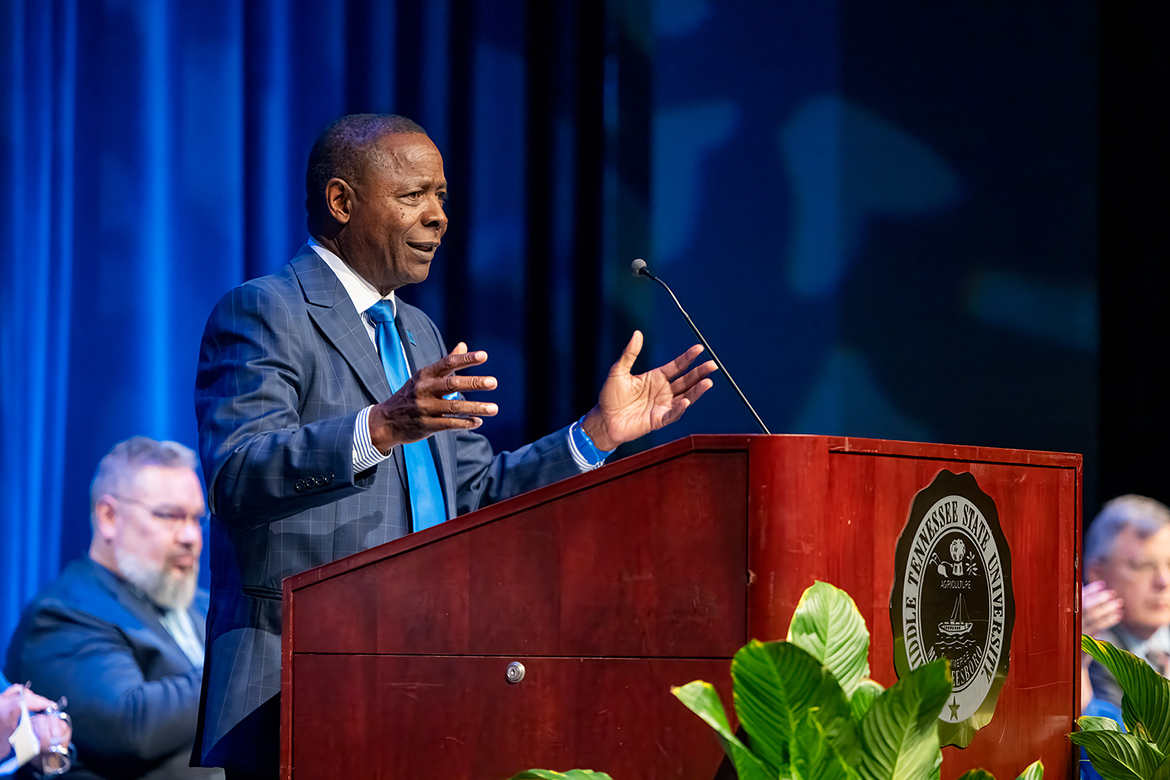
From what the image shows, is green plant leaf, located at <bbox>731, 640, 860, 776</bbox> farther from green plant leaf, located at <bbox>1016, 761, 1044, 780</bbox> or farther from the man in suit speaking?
the man in suit speaking

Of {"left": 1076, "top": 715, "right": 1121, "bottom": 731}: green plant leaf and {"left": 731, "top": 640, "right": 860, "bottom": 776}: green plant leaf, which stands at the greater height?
{"left": 731, "top": 640, "right": 860, "bottom": 776}: green plant leaf

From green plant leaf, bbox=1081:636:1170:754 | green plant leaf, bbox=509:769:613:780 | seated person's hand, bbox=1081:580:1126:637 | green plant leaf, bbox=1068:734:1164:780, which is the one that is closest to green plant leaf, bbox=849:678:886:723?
green plant leaf, bbox=509:769:613:780

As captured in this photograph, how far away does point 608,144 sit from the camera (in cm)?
332

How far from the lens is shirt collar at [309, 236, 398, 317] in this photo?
190 cm

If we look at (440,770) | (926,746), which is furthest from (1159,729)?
(440,770)

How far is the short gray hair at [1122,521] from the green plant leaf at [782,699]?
2318 millimetres

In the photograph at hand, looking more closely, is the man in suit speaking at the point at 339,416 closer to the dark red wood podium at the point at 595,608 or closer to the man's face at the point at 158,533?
the dark red wood podium at the point at 595,608

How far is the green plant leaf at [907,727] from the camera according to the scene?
1128 mm

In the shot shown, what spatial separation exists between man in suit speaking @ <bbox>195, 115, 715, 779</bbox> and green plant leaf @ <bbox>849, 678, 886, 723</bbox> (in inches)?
20.0

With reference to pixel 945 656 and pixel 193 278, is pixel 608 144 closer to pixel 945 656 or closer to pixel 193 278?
pixel 193 278

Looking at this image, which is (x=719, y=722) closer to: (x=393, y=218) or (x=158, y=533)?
(x=393, y=218)

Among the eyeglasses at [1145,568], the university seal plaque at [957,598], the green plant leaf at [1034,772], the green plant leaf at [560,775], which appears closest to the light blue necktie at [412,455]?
the green plant leaf at [560,775]

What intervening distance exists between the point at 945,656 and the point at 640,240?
7.26ft

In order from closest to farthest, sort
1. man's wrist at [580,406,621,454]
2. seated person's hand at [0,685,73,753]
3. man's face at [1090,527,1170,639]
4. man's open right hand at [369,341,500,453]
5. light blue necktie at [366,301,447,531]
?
1. man's open right hand at [369,341,500,453]
2. light blue necktie at [366,301,447,531]
3. man's wrist at [580,406,621,454]
4. seated person's hand at [0,685,73,753]
5. man's face at [1090,527,1170,639]
